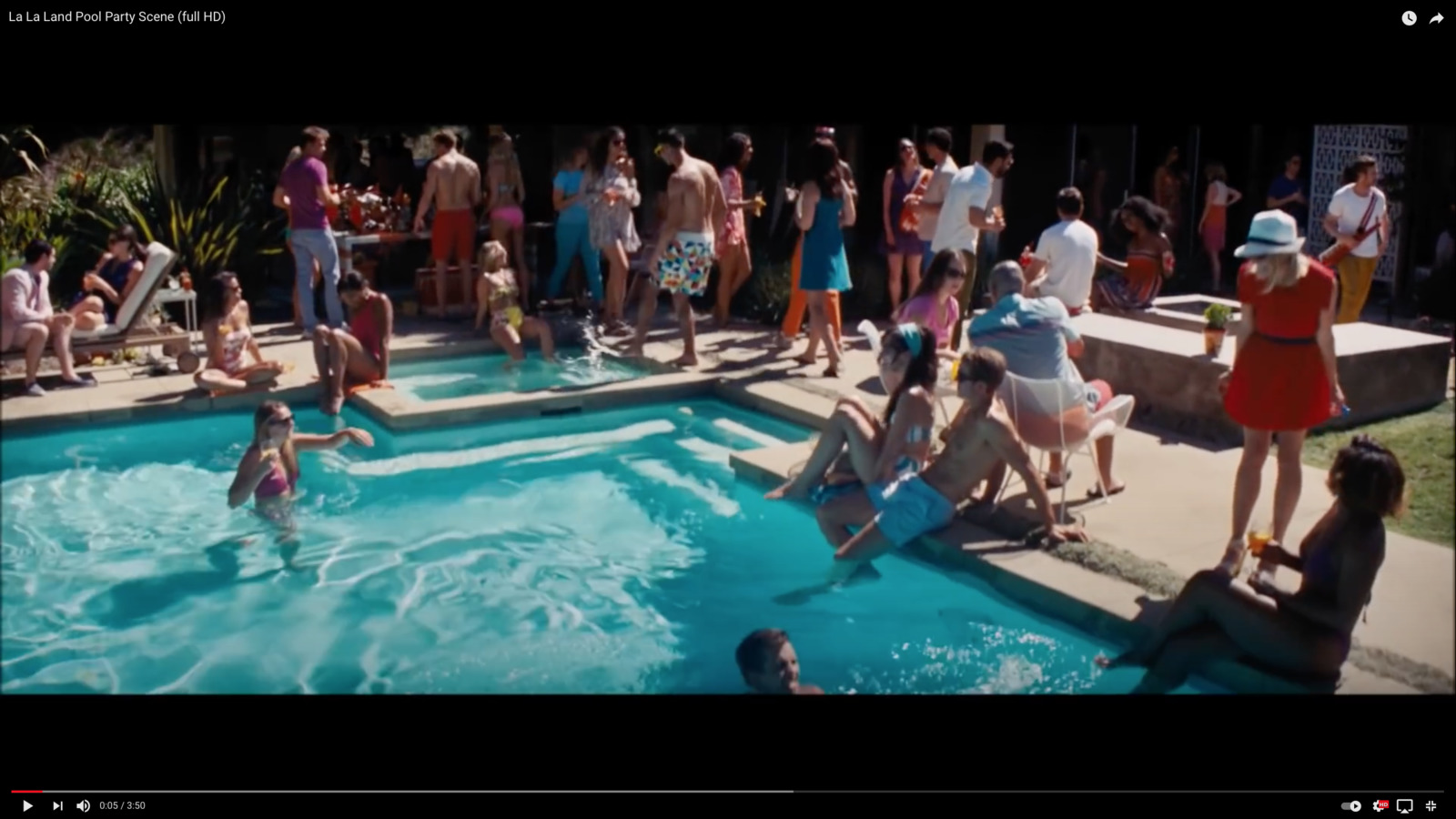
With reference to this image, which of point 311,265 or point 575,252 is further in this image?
point 575,252

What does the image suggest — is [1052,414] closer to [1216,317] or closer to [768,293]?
[1216,317]

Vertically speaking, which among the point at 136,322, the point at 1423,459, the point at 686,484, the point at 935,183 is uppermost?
the point at 935,183

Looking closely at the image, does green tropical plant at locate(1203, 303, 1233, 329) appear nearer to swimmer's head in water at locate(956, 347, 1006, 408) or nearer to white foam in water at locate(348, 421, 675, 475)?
swimmer's head in water at locate(956, 347, 1006, 408)

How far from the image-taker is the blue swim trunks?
668 centimetres

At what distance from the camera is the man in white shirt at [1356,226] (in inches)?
398

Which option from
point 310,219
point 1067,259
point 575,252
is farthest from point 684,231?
point 310,219

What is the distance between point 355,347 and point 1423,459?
6524 millimetres

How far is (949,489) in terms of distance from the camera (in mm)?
6730

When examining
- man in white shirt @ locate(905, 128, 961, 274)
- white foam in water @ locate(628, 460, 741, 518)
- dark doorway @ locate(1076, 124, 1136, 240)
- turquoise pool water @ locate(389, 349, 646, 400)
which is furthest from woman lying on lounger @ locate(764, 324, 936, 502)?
dark doorway @ locate(1076, 124, 1136, 240)
